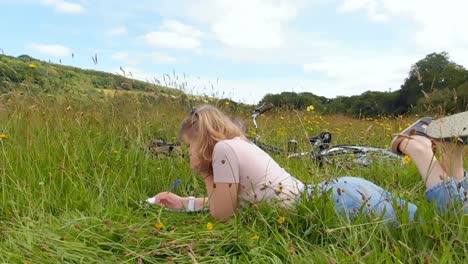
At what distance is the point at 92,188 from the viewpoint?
2717 millimetres

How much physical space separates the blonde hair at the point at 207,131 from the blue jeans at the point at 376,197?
23.4 inches

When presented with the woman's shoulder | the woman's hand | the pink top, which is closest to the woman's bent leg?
the pink top

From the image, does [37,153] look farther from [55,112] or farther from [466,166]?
[466,166]

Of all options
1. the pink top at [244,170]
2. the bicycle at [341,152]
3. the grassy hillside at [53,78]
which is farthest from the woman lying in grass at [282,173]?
the grassy hillside at [53,78]

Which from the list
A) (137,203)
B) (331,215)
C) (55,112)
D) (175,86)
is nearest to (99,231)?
(137,203)

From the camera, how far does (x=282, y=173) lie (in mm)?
2516

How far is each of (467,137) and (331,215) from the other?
66cm

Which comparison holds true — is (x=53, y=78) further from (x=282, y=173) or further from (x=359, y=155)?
(x=359, y=155)

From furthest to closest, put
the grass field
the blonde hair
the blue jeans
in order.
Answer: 1. the blonde hair
2. the blue jeans
3. the grass field

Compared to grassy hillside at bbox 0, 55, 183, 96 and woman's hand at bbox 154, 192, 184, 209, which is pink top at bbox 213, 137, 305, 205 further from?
grassy hillside at bbox 0, 55, 183, 96

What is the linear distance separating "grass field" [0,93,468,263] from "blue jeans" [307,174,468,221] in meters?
0.05

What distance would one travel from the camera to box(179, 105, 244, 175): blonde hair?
8.57 ft

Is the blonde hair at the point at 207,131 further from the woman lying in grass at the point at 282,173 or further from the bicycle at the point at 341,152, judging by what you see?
the bicycle at the point at 341,152

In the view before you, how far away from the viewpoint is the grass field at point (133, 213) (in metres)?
1.80
